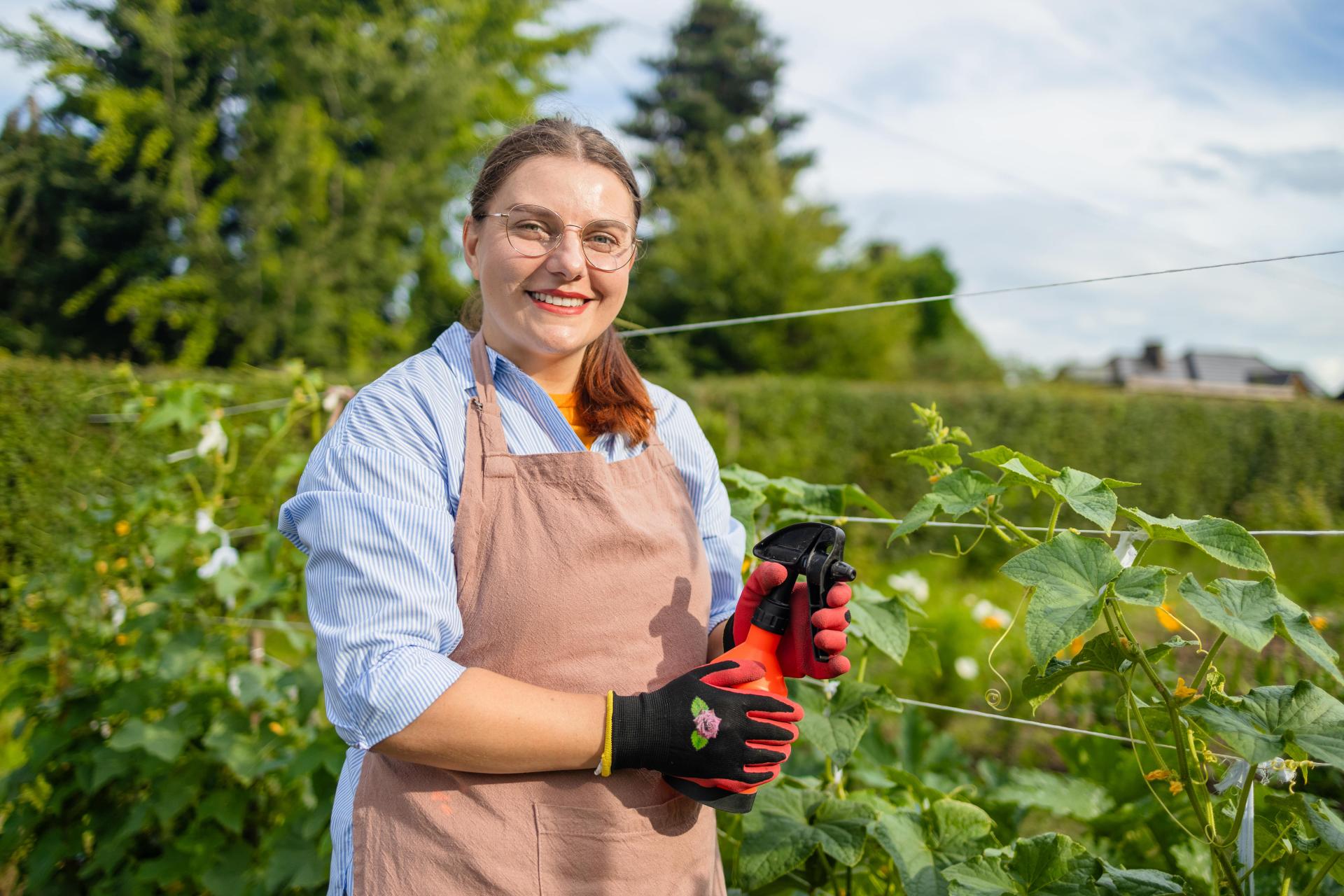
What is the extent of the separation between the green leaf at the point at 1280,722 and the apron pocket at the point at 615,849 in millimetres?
638

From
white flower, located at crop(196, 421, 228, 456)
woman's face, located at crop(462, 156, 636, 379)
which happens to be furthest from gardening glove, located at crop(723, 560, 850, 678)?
white flower, located at crop(196, 421, 228, 456)

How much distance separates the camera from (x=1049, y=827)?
307 centimetres

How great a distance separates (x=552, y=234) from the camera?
4.17 ft

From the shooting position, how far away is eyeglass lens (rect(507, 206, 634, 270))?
1.25 metres

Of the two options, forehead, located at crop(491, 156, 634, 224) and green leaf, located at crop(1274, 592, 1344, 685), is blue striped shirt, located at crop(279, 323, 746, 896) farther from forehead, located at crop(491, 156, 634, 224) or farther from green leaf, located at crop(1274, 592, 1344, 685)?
green leaf, located at crop(1274, 592, 1344, 685)

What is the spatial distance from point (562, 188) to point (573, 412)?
31 cm

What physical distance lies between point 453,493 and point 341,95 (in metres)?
12.2

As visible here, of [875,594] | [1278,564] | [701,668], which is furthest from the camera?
[1278,564]

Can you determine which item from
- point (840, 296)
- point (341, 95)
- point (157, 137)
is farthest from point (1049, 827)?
point (840, 296)

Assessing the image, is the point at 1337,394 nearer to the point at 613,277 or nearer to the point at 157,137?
the point at 613,277

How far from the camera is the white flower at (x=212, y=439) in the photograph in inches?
104

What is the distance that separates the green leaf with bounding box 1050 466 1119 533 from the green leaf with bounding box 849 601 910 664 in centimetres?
45

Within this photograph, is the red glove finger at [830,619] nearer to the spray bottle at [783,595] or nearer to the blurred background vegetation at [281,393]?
the spray bottle at [783,595]

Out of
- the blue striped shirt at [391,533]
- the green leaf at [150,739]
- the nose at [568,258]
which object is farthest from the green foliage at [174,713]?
the nose at [568,258]
